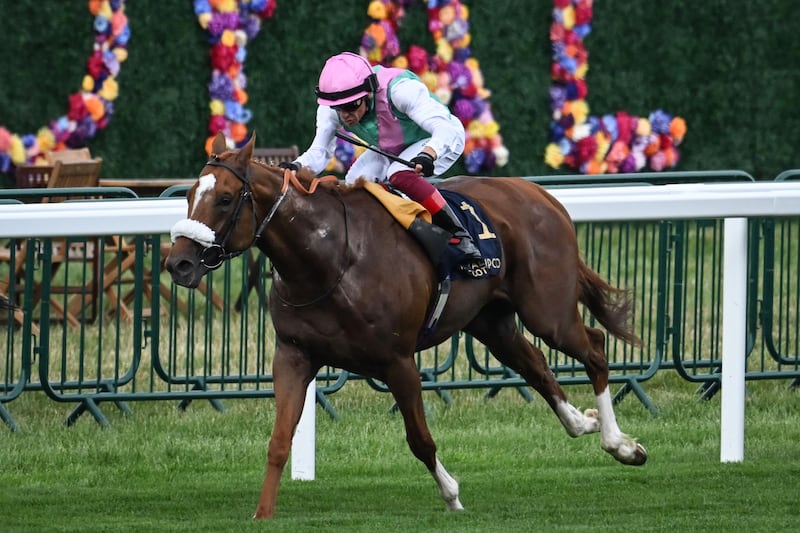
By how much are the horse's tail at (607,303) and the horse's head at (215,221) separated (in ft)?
6.55

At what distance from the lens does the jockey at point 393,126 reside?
6742 millimetres

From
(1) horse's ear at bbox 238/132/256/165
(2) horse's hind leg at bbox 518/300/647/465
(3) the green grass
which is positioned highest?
(1) horse's ear at bbox 238/132/256/165

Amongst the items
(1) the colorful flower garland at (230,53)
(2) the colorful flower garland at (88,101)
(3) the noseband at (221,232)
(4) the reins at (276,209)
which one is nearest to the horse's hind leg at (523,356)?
(4) the reins at (276,209)

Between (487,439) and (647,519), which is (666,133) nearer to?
(487,439)

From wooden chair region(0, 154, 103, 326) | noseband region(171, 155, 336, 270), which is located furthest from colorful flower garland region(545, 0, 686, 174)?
noseband region(171, 155, 336, 270)

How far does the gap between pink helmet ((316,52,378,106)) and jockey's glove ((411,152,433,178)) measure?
319mm

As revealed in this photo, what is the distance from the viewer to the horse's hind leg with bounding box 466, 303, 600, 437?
24.4 ft

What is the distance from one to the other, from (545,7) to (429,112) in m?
9.02

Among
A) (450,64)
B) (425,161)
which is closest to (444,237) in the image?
(425,161)

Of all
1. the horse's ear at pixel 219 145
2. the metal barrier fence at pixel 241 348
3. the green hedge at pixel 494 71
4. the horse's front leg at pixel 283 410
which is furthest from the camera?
the green hedge at pixel 494 71

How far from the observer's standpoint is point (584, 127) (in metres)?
15.7

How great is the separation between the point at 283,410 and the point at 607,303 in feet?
6.26

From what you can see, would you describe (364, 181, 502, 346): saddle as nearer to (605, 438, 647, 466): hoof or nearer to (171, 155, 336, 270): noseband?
(171, 155, 336, 270): noseband

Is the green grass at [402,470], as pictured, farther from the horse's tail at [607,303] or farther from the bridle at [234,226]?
the bridle at [234,226]
